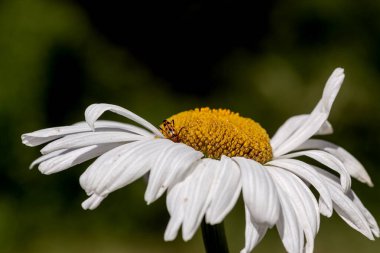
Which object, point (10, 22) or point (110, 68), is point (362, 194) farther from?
point (10, 22)

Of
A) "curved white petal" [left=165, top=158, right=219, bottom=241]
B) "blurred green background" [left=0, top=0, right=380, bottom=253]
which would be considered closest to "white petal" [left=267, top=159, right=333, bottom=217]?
"curved white petal" [left=165, top=158, right=219, bottom=241]

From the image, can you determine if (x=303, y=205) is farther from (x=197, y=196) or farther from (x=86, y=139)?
(x=86, y=139)

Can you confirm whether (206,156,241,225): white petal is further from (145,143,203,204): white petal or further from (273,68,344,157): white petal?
(273,68,344,157): white petal

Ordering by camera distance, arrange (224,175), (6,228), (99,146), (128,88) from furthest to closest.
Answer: (128,88)
(6,228)
(99,146)
(224,175)

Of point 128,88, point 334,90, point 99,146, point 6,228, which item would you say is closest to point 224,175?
point 99,146

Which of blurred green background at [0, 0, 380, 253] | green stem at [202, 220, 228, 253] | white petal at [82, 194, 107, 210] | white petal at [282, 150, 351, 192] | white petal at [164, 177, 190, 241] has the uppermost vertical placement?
white petal at [282, 150, 351, 192]

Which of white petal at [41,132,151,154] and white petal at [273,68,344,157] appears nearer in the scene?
white petal at [41,132,151,154]

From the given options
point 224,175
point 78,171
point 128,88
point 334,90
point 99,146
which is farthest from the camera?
point 128,88
